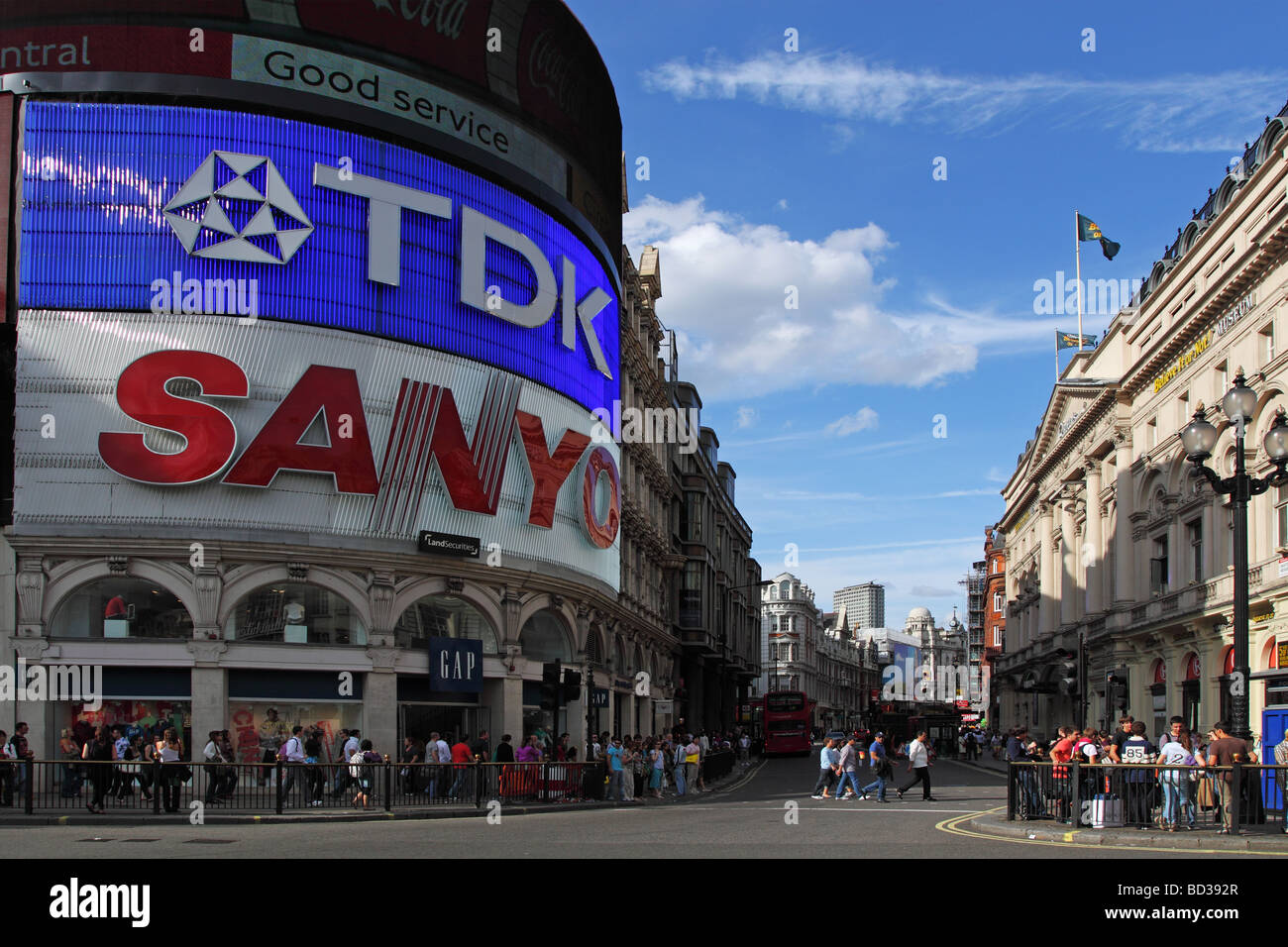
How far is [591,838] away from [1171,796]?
8.47 m

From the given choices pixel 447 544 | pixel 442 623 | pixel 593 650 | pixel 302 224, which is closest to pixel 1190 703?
pixel 593 650

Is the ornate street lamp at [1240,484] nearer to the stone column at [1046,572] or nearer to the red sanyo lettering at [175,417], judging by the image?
the red sanyo lettering at [175,417]

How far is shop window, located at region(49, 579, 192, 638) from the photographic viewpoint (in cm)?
3544

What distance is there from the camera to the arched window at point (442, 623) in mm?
39812

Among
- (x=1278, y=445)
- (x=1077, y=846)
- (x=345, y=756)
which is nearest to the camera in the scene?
(x=1077, y=846)

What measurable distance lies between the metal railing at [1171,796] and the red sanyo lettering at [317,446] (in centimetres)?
2201

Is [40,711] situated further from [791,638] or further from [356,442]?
[791,638]

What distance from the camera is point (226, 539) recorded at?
3609 cm

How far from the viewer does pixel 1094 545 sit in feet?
210

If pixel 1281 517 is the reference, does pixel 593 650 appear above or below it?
below

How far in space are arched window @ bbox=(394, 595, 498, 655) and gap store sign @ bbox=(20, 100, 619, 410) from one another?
7604 millimetres

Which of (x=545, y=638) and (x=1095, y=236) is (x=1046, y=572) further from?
(x=545, y=638)

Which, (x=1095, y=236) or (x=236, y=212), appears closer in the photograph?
(x=236, y=212)

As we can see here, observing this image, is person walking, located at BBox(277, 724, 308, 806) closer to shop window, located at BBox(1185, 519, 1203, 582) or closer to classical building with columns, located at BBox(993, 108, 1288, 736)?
classical building with columns, located at BBox(993, 108, 1288, 736)
